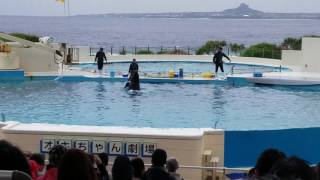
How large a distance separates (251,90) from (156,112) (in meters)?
5.43

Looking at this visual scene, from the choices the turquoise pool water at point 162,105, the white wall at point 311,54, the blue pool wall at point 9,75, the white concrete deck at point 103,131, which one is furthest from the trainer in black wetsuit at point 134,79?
the white concrete deck at point 103,131

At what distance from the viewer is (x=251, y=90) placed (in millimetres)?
19609

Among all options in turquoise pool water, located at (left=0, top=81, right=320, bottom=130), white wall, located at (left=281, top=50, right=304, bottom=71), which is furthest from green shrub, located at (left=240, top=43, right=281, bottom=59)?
turquoise pool water, located at (left=0, top=81, right=320, bottom=130)

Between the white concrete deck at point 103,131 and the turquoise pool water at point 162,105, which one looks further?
the turquoise pool water at point 162,105

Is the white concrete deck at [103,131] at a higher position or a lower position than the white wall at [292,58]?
lower

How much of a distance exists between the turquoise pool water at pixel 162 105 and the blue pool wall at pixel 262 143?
357cm

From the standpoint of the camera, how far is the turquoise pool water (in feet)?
45.9

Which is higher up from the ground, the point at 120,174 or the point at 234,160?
the point at 120,174

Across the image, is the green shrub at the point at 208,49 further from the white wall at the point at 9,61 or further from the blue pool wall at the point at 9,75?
the blue pool wall at the point at 9,75

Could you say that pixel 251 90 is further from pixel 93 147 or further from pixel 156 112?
pixel 93 147

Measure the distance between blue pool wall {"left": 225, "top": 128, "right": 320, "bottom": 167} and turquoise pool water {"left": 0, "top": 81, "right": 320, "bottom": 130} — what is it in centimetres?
357

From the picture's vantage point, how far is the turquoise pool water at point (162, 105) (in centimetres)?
1400

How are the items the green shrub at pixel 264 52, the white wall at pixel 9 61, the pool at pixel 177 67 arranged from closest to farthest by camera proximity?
the white wall at pixel 9 61
the pool at pixel 177 67
the green shrub at pixel 264 52

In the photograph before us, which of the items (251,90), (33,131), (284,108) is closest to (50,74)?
(251,90)
